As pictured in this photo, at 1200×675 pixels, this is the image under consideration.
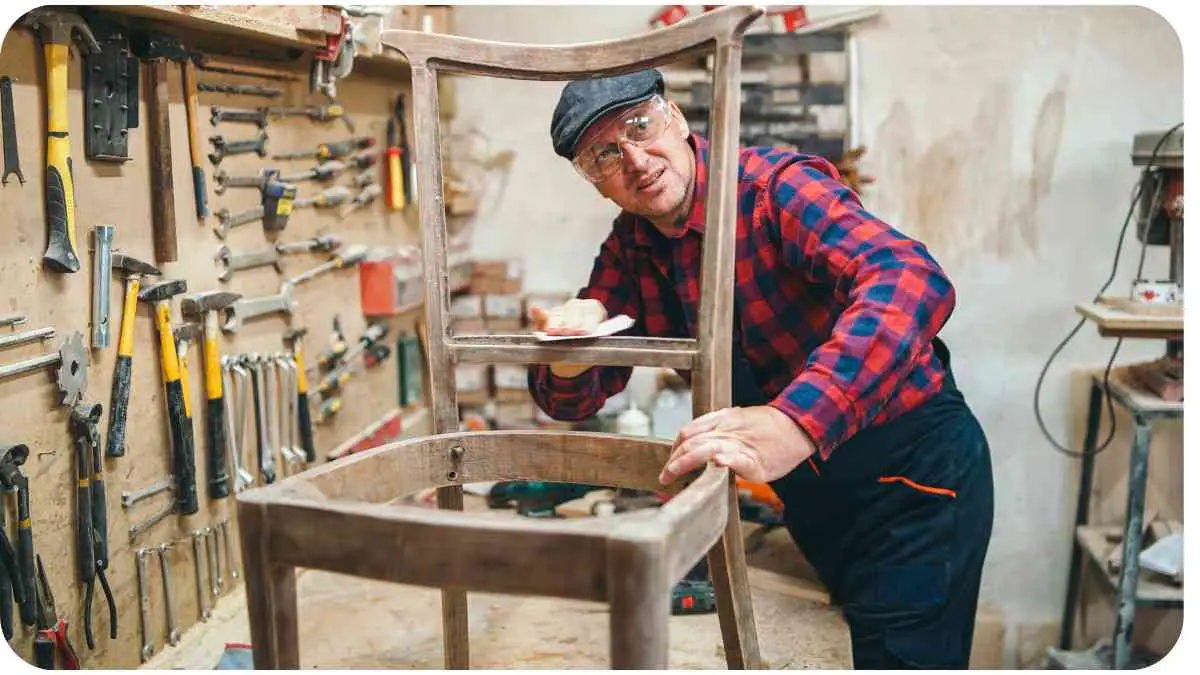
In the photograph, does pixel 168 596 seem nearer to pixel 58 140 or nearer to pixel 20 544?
pixel 20 544

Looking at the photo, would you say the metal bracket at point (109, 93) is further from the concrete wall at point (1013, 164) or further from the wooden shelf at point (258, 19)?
the concrete wall at point (1013, 164)

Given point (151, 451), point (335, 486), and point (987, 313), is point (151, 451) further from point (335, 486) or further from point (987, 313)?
point (987, 313)

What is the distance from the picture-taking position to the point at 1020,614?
3160 mm

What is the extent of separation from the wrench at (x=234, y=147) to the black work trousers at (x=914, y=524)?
48.2 inches

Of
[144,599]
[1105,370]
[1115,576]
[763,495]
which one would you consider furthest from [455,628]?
[1105,370]

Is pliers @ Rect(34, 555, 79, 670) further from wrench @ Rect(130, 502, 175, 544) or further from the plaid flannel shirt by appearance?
the plaid flannel shirt

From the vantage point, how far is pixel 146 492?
1.70m

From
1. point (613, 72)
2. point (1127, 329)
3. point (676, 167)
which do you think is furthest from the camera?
point (1127, 329)

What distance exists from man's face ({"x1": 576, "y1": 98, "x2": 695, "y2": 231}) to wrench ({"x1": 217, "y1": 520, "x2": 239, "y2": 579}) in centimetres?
103

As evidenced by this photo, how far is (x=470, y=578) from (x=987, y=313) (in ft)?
8.02

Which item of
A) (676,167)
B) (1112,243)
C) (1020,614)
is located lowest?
(1020,614)

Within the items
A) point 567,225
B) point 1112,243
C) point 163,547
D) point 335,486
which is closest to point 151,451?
point 163,547

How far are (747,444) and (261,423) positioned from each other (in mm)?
1221

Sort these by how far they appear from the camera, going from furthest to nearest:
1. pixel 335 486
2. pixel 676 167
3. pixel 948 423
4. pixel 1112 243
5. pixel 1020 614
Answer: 1. pixel 1020 614
2. pixel 1112 243
3. pixel 948 423
4. pixel 676 167
5. pixel 335 486
